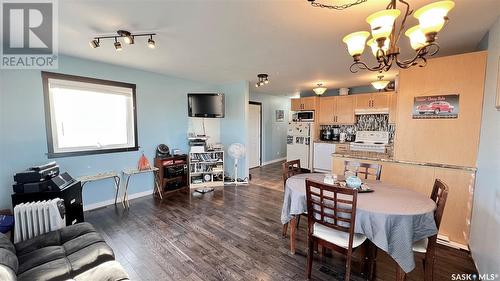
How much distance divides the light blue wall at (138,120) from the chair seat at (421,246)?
11.9 ft

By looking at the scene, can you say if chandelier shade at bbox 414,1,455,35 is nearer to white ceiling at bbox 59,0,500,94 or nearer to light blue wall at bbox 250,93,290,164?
white ceiling at bbox 59,0,500,94

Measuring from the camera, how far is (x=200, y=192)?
4.29m

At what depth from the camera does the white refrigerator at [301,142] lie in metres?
5.95

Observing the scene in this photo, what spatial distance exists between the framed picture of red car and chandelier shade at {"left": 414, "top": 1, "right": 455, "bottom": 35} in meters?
1.68

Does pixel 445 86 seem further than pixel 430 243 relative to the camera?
Yes

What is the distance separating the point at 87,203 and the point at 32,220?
1217mm

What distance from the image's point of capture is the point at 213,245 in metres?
2.44

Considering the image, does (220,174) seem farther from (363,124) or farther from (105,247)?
(363,124)

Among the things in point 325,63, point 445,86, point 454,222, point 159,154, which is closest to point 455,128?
point 445,86

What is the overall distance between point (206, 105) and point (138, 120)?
1417 mm

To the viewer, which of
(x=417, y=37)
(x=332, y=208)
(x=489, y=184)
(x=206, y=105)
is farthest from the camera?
(x=206, y=105)

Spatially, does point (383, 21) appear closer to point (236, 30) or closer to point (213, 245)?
point (236, 30)

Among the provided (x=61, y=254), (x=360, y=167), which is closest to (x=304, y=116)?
(x=360, y=167)

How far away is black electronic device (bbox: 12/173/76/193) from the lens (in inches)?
94.6
